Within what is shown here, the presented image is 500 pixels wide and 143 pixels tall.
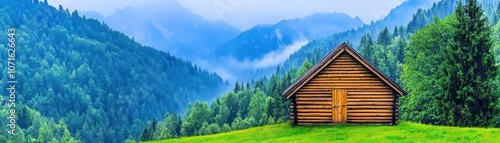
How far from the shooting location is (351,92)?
141 feet

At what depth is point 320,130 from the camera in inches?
1598

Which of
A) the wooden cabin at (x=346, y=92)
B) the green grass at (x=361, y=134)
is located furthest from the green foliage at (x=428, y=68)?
the green grass at (x=361, y=134)

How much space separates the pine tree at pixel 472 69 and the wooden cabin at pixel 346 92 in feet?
37.2

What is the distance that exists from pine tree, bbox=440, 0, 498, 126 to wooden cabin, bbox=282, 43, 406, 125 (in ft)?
37.2

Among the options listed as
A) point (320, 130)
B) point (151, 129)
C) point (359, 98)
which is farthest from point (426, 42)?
point (151, 129)

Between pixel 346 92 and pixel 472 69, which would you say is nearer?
pixel 346 92

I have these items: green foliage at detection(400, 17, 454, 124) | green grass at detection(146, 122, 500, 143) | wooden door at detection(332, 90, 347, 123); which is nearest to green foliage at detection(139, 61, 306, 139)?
green foliage at detection(400, 17, 454, 124)

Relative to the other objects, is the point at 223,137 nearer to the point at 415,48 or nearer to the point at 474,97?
the point at 474,97

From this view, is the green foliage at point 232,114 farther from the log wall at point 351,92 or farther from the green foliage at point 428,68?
the log wall at point 351,92

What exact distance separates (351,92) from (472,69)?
14506 mm

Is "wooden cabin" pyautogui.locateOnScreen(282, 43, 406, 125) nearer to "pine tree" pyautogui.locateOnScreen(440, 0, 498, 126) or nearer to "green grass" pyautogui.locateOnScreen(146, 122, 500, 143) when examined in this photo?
"green grass" pyautogui.locateOnScreen(146, 122, 500, 143)

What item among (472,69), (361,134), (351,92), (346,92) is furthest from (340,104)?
(472,69)

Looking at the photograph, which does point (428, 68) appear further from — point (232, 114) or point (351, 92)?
point (232, 114)

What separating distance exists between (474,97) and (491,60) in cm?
362
